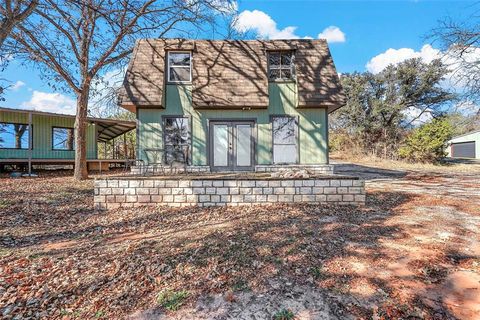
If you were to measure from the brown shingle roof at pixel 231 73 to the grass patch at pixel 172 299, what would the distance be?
802cm

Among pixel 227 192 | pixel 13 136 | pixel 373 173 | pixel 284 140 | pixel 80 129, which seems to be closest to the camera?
pixel 227 192

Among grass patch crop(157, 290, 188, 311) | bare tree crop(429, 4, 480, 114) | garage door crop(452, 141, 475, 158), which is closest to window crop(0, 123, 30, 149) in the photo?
grass patch crop(157, 290, 188, 311)

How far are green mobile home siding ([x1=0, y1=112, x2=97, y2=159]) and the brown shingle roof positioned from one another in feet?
23.4

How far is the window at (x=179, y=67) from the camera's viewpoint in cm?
1035

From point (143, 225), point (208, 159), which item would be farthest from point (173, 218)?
point (208, 159)

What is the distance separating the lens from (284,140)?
10.3 m

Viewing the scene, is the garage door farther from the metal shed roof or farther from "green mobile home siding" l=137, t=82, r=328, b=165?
the metal shed roof

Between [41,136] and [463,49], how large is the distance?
1800 cm

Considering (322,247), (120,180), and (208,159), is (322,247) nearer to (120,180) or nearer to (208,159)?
(120,180)

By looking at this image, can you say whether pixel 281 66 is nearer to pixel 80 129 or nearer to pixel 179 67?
pixel 179 67

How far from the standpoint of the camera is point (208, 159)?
1024cm

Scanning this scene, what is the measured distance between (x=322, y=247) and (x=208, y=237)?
1542 mm

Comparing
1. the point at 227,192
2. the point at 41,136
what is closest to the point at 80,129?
the point at 41,136

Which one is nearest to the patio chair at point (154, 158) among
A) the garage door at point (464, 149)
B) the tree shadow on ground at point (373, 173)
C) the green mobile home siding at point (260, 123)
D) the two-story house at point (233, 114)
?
the two-story house at point (233, 114)
